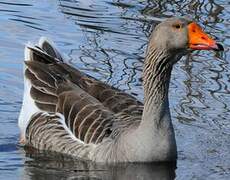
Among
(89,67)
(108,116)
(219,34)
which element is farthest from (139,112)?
(219,34)

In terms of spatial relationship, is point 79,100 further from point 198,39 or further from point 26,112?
point 198,39

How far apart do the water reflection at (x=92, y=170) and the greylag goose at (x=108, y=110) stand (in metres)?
0.09

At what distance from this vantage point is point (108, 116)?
11.8 meters

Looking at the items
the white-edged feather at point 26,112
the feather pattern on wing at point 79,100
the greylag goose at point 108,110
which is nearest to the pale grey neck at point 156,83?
the greylag goose at point 108,110

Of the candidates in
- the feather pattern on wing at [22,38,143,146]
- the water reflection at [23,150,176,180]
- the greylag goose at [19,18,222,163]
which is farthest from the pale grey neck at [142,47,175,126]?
the water reflection at [23,150,176,180]

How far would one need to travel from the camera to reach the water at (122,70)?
1163cm

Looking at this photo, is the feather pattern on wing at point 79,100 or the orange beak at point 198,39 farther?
the feather pattern on wing at point 79,100

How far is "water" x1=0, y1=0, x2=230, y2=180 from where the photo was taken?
1163 centimetres

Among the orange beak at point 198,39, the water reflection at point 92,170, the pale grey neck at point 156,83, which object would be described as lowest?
the water reflection at point 92,170

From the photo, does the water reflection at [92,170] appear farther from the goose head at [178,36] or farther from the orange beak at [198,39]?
the orange beak at [198,39]

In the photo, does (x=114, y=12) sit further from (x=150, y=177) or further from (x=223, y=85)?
(x=150, y=177)

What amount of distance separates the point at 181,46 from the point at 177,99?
7.96 ft

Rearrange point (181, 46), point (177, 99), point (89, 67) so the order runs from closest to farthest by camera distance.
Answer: point (181, 46) < point (177, 99) < point (89, 67)

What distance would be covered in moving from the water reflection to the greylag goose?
0.09m
